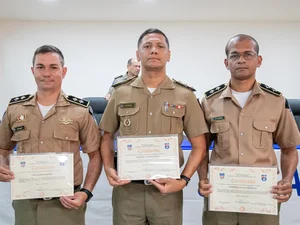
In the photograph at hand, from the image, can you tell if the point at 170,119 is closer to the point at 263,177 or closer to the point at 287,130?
the point at 263,177

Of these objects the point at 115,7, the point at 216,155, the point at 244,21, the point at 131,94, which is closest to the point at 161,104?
the point at 131,94

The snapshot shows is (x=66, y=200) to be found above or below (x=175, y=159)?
below

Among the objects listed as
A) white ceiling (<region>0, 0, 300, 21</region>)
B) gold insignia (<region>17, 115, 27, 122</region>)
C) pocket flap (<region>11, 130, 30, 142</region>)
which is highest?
white ceiling (<region>0, 0, 300, 21</region>)

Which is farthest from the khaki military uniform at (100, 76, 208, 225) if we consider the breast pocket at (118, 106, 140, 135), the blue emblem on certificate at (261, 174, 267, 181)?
the blue emblem on certificate at (261, 174, 267, 181)

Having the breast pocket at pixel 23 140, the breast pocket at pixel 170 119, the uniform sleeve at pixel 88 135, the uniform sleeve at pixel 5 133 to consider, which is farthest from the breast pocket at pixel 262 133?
the uniform sleeve at pixel 5 133

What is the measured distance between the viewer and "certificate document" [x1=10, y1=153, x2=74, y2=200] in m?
1.51

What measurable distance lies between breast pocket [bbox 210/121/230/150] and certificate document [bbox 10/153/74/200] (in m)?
0.82

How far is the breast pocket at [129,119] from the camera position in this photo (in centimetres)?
163

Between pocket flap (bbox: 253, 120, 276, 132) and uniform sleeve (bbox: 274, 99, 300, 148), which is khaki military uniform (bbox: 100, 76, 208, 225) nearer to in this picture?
pocket flap (bbox: 253, 120, 276, 132)

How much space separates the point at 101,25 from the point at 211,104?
557 centimetres

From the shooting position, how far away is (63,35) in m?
6.80

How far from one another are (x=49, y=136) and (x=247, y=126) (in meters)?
1.11

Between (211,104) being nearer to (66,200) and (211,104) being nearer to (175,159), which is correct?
(175,159)

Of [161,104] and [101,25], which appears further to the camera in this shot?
[101,25]
